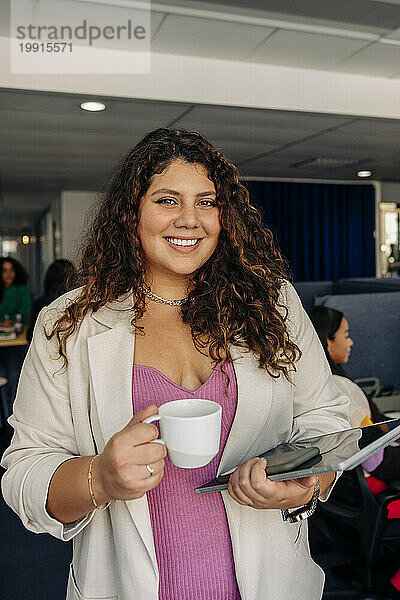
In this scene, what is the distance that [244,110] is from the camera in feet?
11.8

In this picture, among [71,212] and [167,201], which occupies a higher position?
[71,212]

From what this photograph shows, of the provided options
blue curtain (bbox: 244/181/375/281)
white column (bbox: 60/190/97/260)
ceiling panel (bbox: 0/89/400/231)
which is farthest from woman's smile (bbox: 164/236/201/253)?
white column (bbox: 60/190/97/260)

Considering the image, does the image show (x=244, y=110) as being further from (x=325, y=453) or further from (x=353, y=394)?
(x=325, y=453)

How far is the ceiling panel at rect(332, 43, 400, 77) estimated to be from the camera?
3233 mm

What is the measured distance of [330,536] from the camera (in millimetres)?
2016

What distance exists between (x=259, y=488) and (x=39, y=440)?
36 centimetres

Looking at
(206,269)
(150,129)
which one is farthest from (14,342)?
(206,269)

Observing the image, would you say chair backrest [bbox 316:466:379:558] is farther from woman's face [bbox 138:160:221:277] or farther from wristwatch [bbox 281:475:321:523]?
woman's face [bbox 138:160:221:277]

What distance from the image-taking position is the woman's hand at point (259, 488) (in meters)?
0.80

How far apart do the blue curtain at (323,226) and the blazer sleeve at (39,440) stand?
677 centimetres

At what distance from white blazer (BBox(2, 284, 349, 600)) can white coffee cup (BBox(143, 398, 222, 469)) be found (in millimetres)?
153

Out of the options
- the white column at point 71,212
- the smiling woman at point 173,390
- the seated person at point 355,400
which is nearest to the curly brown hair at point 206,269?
the smiling woman at point 173,390

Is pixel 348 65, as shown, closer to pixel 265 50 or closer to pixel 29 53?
pixel 265 50

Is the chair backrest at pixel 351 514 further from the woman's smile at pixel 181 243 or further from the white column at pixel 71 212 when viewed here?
the white column at pixel 71 212
